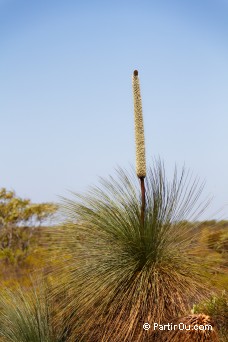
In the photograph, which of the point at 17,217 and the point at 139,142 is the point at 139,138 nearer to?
the point at 139,142

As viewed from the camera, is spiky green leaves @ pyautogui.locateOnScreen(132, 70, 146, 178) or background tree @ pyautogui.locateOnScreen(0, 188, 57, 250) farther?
background tree @ pyautogui.locateOnScreen(0, 188, 57, 250)

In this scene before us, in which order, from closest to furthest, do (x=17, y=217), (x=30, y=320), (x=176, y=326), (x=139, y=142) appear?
(x=176, y=326) → (x=139, y=142) → (x=30, y=320) → (x=17, y=217)

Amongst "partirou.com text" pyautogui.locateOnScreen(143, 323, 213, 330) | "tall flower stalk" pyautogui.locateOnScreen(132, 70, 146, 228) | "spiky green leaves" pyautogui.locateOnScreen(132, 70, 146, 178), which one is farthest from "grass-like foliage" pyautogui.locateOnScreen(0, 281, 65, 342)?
"spiky green leaves" pyautogui.locateOnScreen(132, 70, 146, 178)

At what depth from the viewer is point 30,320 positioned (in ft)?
18.7

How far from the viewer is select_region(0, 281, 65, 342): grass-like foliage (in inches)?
222

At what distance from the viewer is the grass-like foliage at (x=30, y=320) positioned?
5.65 metres

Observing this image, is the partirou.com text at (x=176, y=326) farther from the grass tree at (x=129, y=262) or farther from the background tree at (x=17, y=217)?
the background tree at (x=17, y=217)

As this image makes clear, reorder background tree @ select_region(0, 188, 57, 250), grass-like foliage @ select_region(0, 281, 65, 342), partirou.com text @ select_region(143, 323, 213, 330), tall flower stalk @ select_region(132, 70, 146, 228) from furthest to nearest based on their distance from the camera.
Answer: background tree @ select_region(0, 188, 57, 250)
grass-like foliage @ select_region(0, 281, 65, 342)
tall flower stalk @ select_region(132, 70, 146, 228)
partirou.com text @ select_region(143, 323, 213, 330)

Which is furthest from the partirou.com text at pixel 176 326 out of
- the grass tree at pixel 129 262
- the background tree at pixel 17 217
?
the background tree at pixel 17 217

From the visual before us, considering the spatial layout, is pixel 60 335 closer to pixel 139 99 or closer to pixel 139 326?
pixel 139 326

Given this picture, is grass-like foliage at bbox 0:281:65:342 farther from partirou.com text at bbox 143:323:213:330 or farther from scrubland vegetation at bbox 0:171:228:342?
partirou.com text at bbox 143:323:213:330

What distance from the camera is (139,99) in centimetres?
527

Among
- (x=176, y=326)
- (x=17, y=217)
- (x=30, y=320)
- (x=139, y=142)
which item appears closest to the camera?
(x=176, y=326)

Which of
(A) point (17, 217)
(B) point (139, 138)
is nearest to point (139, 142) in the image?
(B) point (139, 138)
